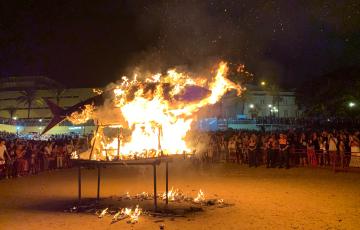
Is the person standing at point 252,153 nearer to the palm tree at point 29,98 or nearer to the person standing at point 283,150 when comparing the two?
the person standing at point 283,150

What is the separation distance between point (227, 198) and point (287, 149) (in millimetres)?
9415

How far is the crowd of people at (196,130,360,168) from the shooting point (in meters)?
18.6

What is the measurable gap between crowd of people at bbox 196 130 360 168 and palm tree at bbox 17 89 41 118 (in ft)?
166

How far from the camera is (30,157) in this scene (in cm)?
2002

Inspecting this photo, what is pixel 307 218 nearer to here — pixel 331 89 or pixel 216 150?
pixel 216 150

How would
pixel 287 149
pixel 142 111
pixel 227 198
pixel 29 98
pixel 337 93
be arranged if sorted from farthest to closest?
pixel 29 98, pixel 337 93, pixel 287 149, pixel 227 198, pixel 142 111

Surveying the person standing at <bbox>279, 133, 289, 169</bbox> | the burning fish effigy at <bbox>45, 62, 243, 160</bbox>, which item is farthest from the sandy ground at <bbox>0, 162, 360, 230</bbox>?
the burning fish effigy at <bbox>45, 62, 243, 160</bbox>

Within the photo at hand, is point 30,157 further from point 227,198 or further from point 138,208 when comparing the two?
point 227,198

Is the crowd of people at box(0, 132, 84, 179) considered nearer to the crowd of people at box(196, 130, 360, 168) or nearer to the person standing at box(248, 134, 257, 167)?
the crowd of people at box(196, 130, 360, 168)

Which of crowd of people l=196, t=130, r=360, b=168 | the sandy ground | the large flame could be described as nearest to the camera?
the sandy ground

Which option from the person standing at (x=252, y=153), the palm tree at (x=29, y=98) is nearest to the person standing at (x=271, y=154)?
the person standing at (x=252, y=153)

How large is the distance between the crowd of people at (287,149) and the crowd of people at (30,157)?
7950 millimetres

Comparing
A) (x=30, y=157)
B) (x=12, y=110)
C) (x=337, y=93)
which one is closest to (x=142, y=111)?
(x=30, y=157)

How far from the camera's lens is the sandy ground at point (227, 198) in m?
8.66
